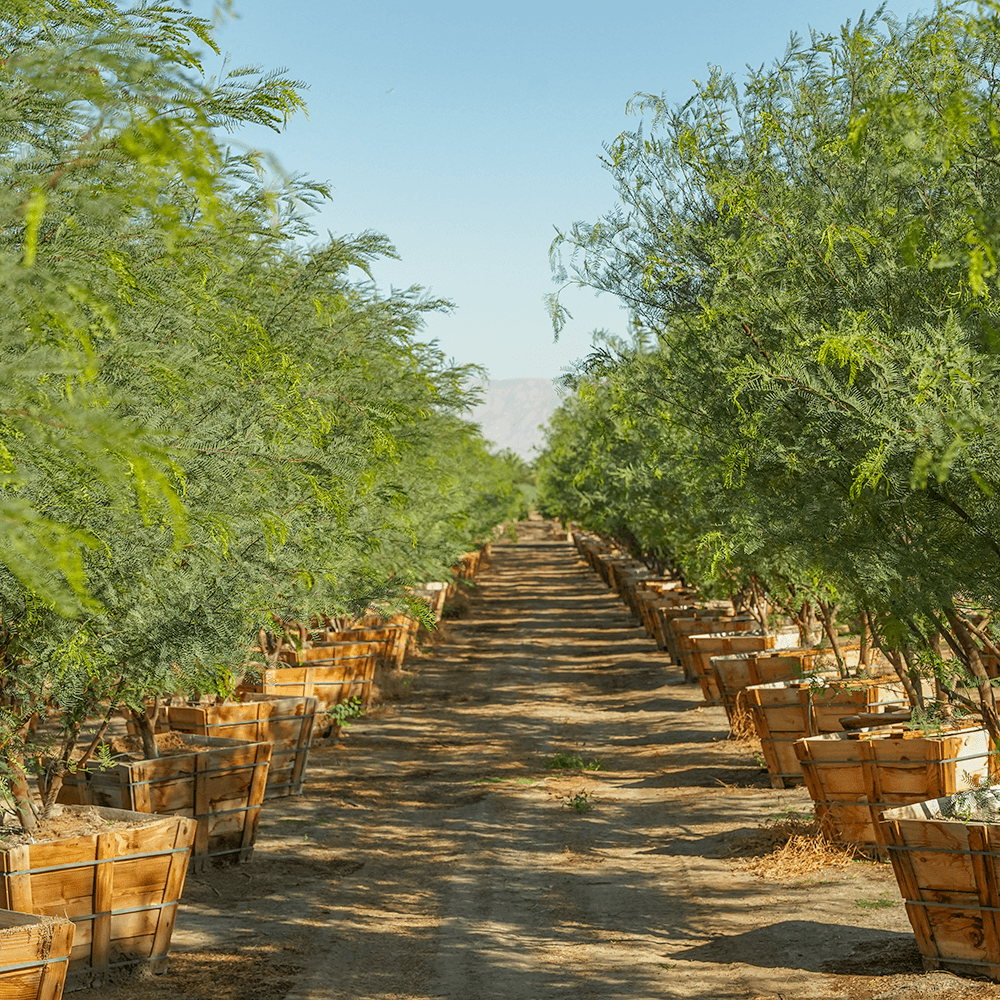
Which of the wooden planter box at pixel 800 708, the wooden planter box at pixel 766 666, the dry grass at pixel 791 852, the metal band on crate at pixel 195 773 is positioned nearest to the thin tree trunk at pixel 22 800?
the metal band on crate at pixel 195 773

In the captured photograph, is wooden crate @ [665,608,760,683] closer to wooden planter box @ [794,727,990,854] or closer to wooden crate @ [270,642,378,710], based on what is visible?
wooden crate @ [270,642,378,710]

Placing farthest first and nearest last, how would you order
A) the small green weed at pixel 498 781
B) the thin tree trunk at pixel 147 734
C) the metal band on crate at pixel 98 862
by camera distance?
the small green weed at pixel 498 781
the thin tree trunk at pixel 147 734
the metal band on crate at pixel 98 862

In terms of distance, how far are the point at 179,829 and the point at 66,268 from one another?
3.94 m

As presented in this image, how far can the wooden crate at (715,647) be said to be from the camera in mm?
14047

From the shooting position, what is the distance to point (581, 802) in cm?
1084

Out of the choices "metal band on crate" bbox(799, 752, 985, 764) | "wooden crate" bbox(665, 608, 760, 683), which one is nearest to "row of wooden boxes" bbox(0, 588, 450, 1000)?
"metal band on crate" bbox(799, 752, 985, 764)

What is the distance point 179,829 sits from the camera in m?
6.42

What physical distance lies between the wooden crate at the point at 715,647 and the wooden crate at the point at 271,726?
540cm

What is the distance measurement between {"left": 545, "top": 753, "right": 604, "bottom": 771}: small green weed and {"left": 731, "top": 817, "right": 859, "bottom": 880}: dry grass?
384 cm

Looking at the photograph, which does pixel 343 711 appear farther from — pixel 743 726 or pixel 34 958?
pixel 34 958

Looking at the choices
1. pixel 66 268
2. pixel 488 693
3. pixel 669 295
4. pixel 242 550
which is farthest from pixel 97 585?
pixel 488 693

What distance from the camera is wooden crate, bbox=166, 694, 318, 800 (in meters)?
10.1

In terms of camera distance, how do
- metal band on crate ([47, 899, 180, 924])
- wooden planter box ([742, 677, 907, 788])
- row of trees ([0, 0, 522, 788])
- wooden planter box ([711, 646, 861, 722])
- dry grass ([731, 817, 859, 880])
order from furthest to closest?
wooden planter box ([711, 646, 861, 722]), wooden planter box ([742, 677, 907, 788]), dry grass ([731, 817, 859, 880]), metal band on crate ([47, 899, 180, 924]), row of trees ([0, 0, 522, 788])

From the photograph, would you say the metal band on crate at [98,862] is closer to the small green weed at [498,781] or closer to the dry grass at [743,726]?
the small green weed at [498,781]
